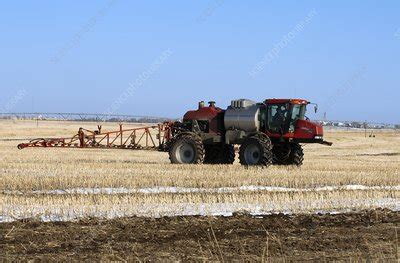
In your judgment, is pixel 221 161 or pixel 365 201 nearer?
pixel 365 201

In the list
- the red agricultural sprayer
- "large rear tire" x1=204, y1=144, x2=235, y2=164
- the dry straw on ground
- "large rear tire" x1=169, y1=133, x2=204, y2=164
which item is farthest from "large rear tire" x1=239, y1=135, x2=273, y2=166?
"large rear tire" x1=204, y1=144, x2=235, y2=164

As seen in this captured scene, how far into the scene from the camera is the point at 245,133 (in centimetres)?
2364

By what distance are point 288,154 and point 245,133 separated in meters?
1.58

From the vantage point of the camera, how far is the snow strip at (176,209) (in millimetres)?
11484

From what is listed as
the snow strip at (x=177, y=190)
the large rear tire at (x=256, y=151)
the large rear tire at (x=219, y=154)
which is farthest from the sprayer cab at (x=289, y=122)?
the snow strip at (x=177, y=190)

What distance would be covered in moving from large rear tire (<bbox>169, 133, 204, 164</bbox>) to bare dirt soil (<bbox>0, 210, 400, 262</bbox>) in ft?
39.8

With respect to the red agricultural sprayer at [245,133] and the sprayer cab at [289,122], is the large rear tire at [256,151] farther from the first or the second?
the sprayer cab at [289,122]

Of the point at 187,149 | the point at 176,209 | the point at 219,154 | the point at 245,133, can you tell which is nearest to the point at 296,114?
the point at 245,133

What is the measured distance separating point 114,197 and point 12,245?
16.1 feet

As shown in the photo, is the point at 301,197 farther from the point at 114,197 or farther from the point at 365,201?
the point at 114,197

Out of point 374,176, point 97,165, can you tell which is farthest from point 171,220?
point 97,165

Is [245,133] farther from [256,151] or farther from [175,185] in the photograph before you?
[175,185]

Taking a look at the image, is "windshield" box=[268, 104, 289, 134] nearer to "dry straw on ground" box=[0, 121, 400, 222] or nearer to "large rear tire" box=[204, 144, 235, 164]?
"dry straw on ground" box=[0, 121, 400, 222]

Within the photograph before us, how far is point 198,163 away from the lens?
77.8 ft
